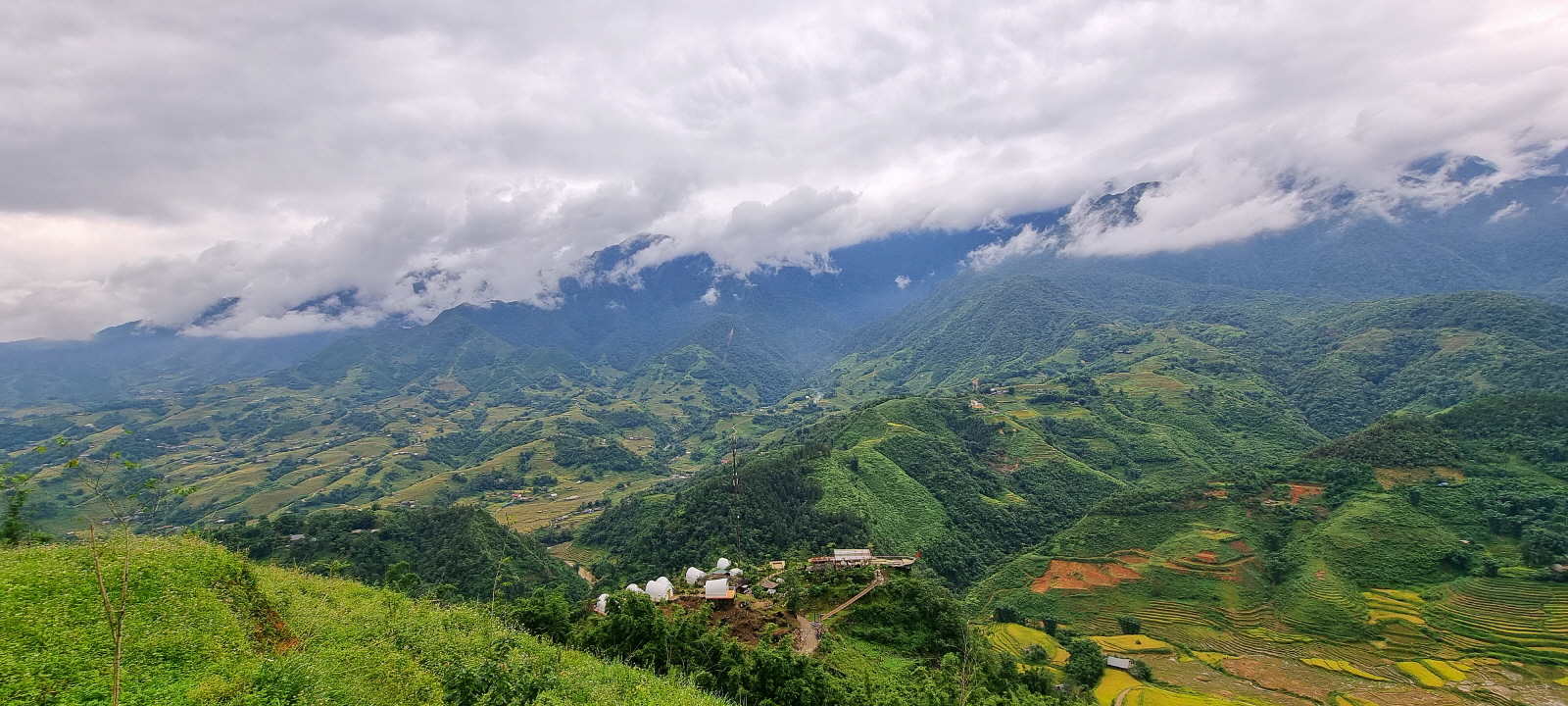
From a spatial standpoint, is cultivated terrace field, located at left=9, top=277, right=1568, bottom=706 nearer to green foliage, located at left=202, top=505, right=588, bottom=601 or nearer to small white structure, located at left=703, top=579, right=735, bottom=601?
green foliage, located at left=202, top=505, right=588, bottom=601

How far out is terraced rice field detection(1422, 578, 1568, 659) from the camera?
152ft

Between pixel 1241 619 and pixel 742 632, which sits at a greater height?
pixel 742 632

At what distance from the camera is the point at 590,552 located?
10331cm

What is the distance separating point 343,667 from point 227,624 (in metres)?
3.75

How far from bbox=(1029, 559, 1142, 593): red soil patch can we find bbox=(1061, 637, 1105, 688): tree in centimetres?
1229

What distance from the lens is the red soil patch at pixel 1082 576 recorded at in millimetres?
63688

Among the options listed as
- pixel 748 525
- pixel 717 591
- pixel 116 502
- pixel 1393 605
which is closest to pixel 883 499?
pixel 748 525

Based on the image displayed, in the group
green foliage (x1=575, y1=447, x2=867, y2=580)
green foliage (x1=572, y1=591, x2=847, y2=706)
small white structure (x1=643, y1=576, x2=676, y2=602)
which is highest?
green foliage (x1=572, y1=591, x2=847, y2=706)

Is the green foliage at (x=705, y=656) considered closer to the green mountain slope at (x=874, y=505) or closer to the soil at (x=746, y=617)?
the soil at (x=746, y=617)

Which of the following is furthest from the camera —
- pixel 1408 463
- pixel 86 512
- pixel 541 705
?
pixel 1408 463

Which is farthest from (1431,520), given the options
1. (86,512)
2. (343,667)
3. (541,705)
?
(86,512)

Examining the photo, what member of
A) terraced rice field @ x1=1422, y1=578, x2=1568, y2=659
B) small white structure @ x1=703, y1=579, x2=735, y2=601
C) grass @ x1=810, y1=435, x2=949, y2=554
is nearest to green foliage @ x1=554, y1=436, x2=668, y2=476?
grass @ x1=810, y1=435, x2=949, y2=554

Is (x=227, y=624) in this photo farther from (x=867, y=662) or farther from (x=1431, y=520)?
(x=1431, y=520)

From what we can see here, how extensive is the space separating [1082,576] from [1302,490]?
32.1 m
